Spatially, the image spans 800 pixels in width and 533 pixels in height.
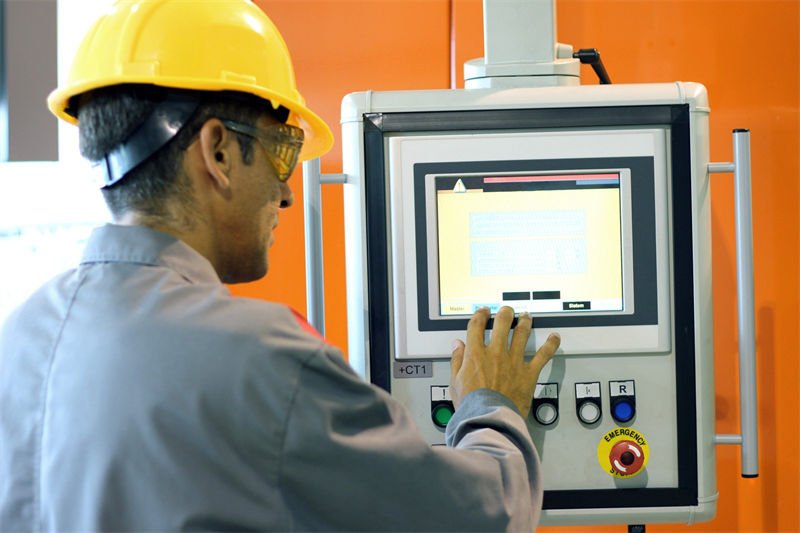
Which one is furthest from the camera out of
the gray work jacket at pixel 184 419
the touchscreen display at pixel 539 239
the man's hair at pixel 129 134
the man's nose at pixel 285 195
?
the touchscreen display at pixel 539 239

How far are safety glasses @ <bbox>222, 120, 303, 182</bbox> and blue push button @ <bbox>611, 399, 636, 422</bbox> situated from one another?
74 centimetres

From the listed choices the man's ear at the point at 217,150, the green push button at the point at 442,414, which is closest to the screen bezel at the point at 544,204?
the green push button at the point at 442,414

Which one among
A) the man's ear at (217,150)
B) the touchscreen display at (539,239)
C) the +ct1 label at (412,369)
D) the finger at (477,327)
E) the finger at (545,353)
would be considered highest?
the man's ear at (217,150)

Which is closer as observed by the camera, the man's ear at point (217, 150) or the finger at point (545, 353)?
the man's ear at point (217, 150)

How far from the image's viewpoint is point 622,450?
1686 mm

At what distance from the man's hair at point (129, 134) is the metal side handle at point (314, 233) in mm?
480

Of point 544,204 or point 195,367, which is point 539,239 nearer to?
point 544,204

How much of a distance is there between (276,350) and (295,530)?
0.66 feet

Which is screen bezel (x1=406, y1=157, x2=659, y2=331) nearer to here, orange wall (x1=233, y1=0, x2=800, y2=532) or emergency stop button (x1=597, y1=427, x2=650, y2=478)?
emergency stop button (x1=597, y1=427, x2=650, y2=478)

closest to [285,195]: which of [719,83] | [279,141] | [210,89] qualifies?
[279,141]

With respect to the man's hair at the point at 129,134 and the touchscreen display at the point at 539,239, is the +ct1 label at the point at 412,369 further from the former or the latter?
the man's hair at the point at 129,134

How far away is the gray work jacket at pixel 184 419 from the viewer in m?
1.00

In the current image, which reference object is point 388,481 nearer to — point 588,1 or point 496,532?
point 496,532

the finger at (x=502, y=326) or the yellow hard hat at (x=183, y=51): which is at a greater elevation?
the yellow hard hat at (x=183, y=51)
